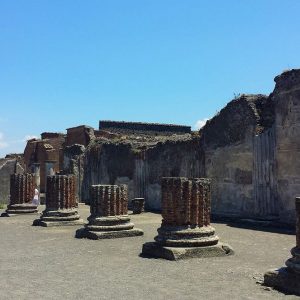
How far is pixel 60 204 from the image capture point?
12703 mm

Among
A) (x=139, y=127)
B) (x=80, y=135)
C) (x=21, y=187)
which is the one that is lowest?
(x=21, y=187)

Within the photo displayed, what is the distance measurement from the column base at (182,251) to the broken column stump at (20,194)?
913cm

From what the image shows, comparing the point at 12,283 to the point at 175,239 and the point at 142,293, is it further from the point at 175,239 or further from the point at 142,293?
the point at 175,239

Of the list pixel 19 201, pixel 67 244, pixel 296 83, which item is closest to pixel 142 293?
pixel 67 244

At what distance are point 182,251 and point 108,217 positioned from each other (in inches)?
128

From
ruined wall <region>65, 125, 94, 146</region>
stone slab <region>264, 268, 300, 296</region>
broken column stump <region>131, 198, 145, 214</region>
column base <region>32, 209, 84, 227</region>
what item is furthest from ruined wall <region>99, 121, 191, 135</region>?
stone slab <region>264, 268, 300, 296</region>

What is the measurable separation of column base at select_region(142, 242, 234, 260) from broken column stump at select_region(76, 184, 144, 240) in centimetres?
226

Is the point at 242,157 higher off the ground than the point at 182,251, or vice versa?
the point at 242,157

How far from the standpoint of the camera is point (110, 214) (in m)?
10.2

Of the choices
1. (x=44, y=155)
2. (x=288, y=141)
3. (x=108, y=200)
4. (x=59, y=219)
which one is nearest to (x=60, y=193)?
(x=59, y=219)

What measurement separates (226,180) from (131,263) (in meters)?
7.90

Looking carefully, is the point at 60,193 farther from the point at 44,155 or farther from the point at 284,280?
the point at 44,155

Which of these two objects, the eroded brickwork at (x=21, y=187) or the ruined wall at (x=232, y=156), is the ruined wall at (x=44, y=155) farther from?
the ruined wall at (x=232, y=156)

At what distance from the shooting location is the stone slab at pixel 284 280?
5012 mm
